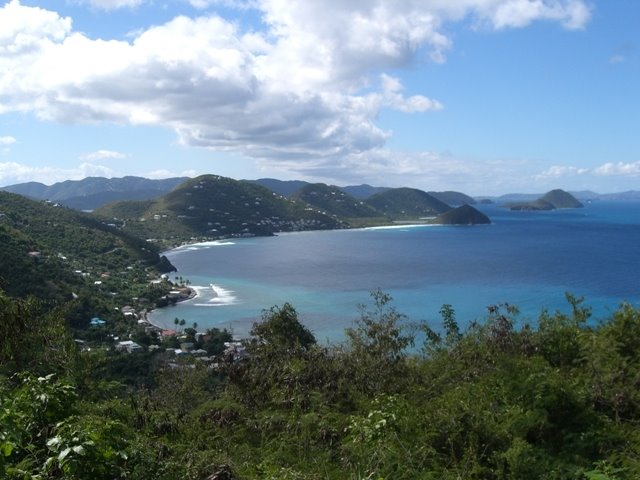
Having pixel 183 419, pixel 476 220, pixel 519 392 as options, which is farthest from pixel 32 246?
pixel 476 220

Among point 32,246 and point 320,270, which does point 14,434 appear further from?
point 320,270

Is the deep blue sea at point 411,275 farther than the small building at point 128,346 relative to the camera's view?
Yes

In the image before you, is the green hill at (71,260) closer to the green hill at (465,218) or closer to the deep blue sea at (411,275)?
the deep blue sea at (411,275)

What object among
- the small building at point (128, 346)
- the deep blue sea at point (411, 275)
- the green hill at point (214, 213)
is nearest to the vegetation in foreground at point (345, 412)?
the deep blue sea at point (411, 275)

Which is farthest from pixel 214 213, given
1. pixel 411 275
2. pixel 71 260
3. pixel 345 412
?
pixel 345 412

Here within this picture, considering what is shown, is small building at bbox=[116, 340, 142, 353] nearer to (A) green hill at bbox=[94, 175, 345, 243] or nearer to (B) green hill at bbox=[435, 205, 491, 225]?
(A) green hill at bbox=[94, 175, 345, 243]

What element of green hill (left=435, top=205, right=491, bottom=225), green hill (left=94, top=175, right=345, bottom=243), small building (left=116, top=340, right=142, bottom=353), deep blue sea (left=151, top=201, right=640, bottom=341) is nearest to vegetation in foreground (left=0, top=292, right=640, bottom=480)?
deep blue sea (left=151, top=201, right=640, bottom=341)
